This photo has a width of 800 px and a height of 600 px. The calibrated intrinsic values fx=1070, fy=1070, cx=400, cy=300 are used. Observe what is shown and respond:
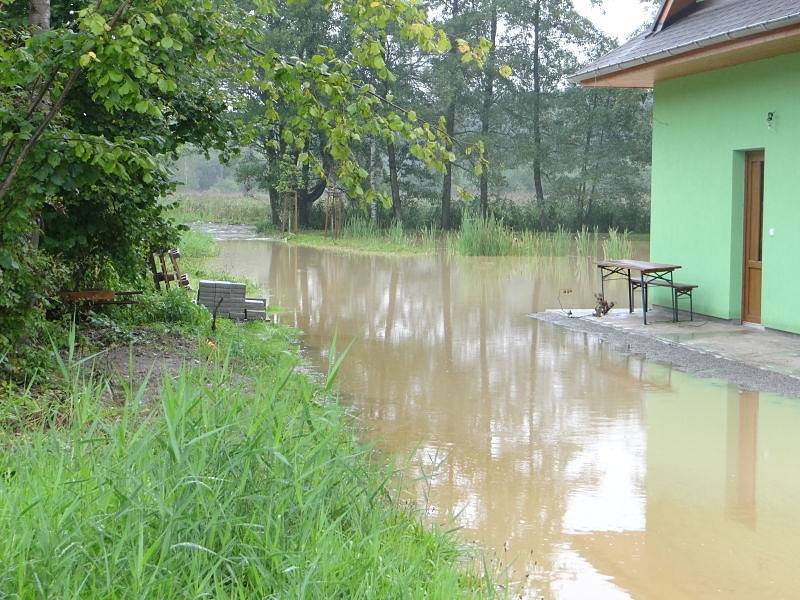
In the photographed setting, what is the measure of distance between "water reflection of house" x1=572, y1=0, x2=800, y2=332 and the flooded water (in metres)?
1.98

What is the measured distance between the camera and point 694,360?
10.1 m

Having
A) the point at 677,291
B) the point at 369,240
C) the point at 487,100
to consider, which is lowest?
the point at 677,291

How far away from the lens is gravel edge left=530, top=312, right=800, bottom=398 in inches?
349

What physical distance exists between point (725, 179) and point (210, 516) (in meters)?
9.89

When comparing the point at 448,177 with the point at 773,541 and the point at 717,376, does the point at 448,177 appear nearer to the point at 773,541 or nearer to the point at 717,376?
the point at 717,376

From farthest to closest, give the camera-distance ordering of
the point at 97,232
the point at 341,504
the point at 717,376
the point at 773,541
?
the point at 717,376, the point at 97,232, the point at 773,541, the point at 341,504

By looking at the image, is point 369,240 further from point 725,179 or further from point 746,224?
point 746,224

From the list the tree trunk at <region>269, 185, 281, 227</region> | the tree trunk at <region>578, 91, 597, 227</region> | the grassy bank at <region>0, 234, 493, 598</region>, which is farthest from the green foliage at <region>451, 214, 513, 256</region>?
the grassy bank at <region>0, 234, 493, 598</region>

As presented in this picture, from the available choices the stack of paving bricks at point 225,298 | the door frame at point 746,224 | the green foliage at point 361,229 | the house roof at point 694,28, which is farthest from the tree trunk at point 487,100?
the stack of paving bricks at point 225,298

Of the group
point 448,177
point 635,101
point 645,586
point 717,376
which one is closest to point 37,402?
point 645,586

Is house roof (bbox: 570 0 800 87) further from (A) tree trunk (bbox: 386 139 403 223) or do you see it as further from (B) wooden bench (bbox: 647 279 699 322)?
(A) tree trunk (bbox: 386 139 403 223)

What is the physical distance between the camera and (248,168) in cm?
3641

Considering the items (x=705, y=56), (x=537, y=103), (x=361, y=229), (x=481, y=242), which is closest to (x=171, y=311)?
(x=705, y=56)

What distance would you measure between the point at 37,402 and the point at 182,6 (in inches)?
96.4
